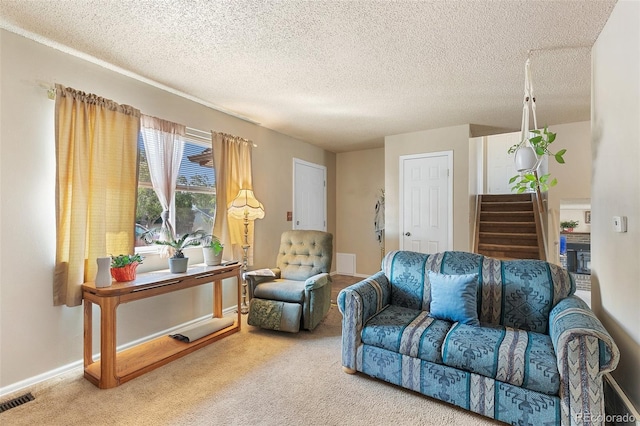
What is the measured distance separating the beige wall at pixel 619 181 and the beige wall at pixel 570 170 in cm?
232

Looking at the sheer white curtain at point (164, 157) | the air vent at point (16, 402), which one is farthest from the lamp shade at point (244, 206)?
the air vent at point (16, 402)

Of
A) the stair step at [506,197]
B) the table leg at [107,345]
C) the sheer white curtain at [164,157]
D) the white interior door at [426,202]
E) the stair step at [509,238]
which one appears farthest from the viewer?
the stair step at [506,197]

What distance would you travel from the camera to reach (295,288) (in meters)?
3.07

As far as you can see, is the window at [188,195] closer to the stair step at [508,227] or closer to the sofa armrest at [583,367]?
the sofa armrest at [583,367]

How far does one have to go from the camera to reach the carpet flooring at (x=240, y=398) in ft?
5.81

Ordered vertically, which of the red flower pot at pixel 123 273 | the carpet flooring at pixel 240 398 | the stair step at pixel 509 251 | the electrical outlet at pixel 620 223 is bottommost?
the carpet flooring at pixel 240 398

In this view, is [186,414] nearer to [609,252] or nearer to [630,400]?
[630,400]

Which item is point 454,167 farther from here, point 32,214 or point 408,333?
point 32,214

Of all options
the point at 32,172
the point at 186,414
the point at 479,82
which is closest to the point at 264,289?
the point at 186,414

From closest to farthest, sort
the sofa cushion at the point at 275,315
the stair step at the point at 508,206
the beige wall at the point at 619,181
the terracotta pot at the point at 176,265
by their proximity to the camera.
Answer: the beige wall at the point at 619,181 < the terracotta pot at the point at 176,265 < the sofa cushion at the point at 275,315 < the stair step at the point at 508,206

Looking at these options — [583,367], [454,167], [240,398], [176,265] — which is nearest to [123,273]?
[176,265]

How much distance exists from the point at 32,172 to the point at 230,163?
1.81m

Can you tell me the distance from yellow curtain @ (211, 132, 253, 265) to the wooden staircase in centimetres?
395

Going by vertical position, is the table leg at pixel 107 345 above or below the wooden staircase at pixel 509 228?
below
